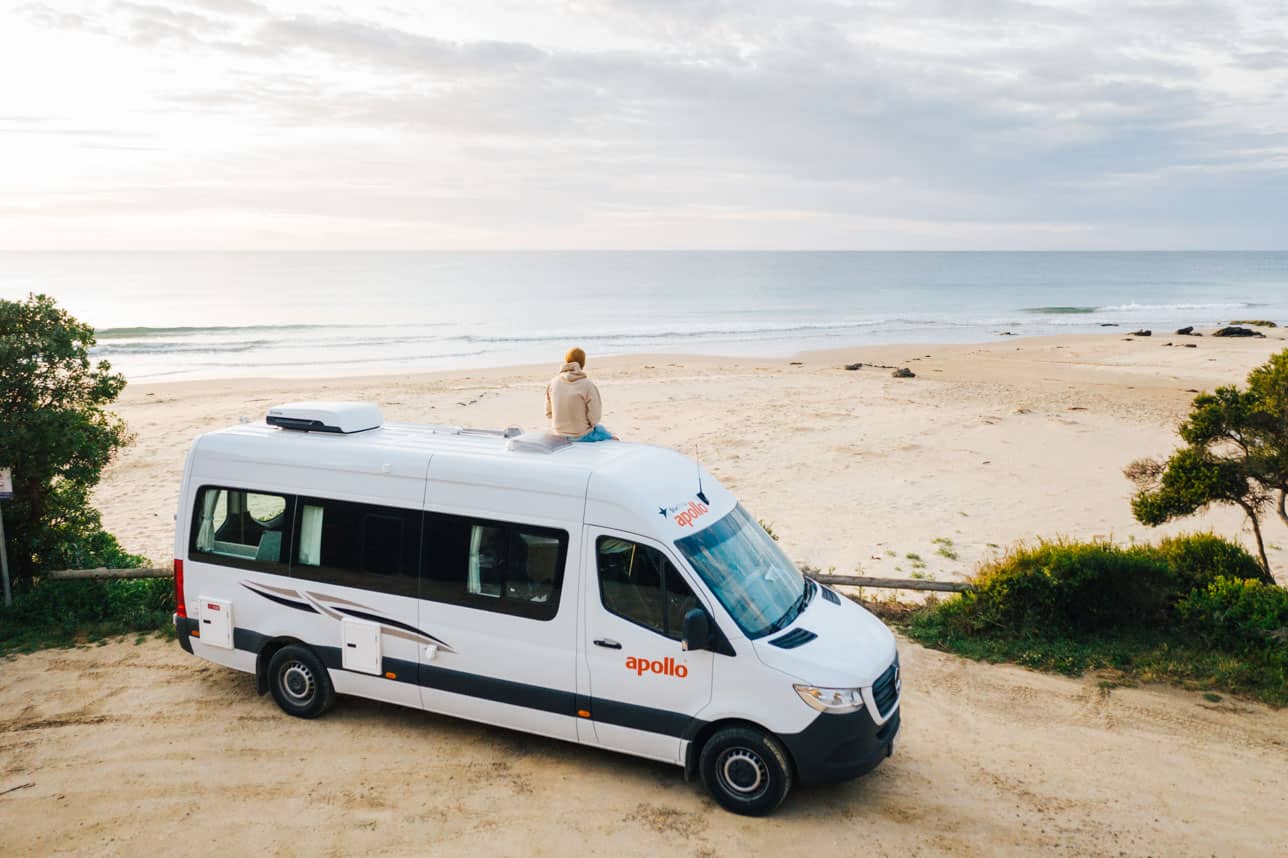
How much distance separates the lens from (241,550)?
795 centimetres

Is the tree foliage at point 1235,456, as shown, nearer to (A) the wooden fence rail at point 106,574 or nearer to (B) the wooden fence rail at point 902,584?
(B) the wooden fence rail at point 902,584

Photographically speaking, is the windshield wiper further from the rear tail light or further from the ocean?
the ocean

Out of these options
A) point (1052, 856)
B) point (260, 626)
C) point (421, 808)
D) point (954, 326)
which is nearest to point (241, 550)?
point (260, 626)

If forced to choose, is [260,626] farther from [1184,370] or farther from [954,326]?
[954,326]

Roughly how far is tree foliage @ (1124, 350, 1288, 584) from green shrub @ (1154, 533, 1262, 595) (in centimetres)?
35

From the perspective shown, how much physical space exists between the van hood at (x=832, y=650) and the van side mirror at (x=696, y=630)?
1.31ft

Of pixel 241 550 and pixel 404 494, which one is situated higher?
pixel 404 494

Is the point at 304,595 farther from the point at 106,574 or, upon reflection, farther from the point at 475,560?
the point at 106,574

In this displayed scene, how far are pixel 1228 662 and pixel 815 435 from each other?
14.5m

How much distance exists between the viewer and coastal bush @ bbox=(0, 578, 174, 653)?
9734 millimetres

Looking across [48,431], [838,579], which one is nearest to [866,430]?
[838,579]

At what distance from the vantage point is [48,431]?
9820 millimetres

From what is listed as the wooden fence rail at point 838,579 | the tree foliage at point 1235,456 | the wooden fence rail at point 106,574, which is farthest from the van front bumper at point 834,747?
the wooden fence rail at point 106,574

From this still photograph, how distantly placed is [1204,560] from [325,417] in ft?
32.6
